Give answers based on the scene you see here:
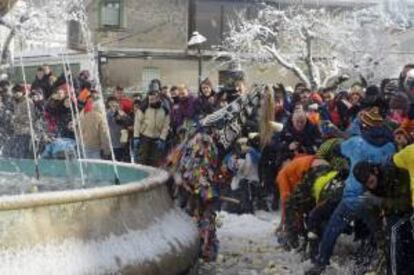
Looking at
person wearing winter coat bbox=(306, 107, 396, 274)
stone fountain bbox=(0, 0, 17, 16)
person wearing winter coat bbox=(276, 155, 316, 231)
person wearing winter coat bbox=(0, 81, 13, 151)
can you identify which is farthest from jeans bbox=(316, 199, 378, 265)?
person wearing winter coat bbox=(0, 81, 13, 151)

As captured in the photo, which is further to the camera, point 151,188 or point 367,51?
point 367,51

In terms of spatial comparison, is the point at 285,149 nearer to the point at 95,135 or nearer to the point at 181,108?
the point at 181,108

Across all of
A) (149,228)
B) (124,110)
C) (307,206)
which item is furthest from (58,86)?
(149,228)

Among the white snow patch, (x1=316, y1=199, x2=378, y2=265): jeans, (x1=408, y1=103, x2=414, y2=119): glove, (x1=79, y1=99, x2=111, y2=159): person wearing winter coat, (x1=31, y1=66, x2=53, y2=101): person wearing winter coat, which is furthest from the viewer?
(x1=31, y1=66, x2=53, y2=101): person wearing winter coat

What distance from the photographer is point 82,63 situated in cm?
3688

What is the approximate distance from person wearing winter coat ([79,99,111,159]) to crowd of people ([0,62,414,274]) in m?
0.01

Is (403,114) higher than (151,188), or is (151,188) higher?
(403,114)

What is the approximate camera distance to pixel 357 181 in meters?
7.03

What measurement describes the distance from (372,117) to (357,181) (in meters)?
0.66

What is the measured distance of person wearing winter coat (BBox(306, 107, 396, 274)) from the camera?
705cm

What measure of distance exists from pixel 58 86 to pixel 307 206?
6796mm

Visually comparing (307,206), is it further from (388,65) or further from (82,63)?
(388,65)

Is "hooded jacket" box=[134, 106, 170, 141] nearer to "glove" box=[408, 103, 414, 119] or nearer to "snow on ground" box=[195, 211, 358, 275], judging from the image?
"snow on ground" box=[195, 211, 358, 275]

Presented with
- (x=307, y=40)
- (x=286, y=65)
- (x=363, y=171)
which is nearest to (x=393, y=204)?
(x=363, y=171)
